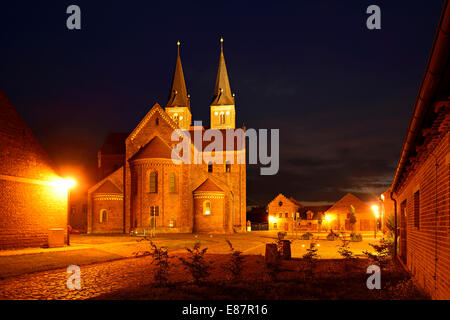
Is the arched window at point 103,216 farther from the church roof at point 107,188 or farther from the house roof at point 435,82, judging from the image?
the house roof at point 435,82

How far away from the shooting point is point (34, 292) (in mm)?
9883

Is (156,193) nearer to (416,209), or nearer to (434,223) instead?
(416,209)

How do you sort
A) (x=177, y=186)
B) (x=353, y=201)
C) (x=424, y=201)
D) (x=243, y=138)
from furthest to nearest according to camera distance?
(x=353, y=201) < (x=243, y=138) < (x=177, y=186) < (x=424, y=201)

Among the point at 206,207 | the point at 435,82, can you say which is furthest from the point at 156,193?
the point at 435,82

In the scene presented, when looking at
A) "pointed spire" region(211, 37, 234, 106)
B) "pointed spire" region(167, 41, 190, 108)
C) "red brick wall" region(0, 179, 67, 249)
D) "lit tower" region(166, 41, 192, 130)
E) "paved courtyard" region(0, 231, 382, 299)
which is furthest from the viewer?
"lit tower" region(166, 41, 192, 130)

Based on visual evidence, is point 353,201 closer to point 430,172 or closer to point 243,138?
point 243,138

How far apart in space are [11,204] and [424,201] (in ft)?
66.7

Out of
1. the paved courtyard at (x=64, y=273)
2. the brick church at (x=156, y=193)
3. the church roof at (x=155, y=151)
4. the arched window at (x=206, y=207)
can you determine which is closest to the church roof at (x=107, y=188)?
the brick church at (x=156, y=193)

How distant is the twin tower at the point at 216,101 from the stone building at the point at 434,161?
59756 millimetres

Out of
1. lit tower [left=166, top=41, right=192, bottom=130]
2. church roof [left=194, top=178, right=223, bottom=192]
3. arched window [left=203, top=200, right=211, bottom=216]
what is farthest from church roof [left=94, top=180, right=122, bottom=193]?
lit tower [left=166, top=41, right=192, bottom=130]

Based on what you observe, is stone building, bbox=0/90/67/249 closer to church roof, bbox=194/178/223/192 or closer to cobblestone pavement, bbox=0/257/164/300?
cobblestone pavement, bbox=0/257/164/300

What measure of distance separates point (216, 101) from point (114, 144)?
2105 centimetres

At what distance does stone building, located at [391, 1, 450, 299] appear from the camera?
4117mm
